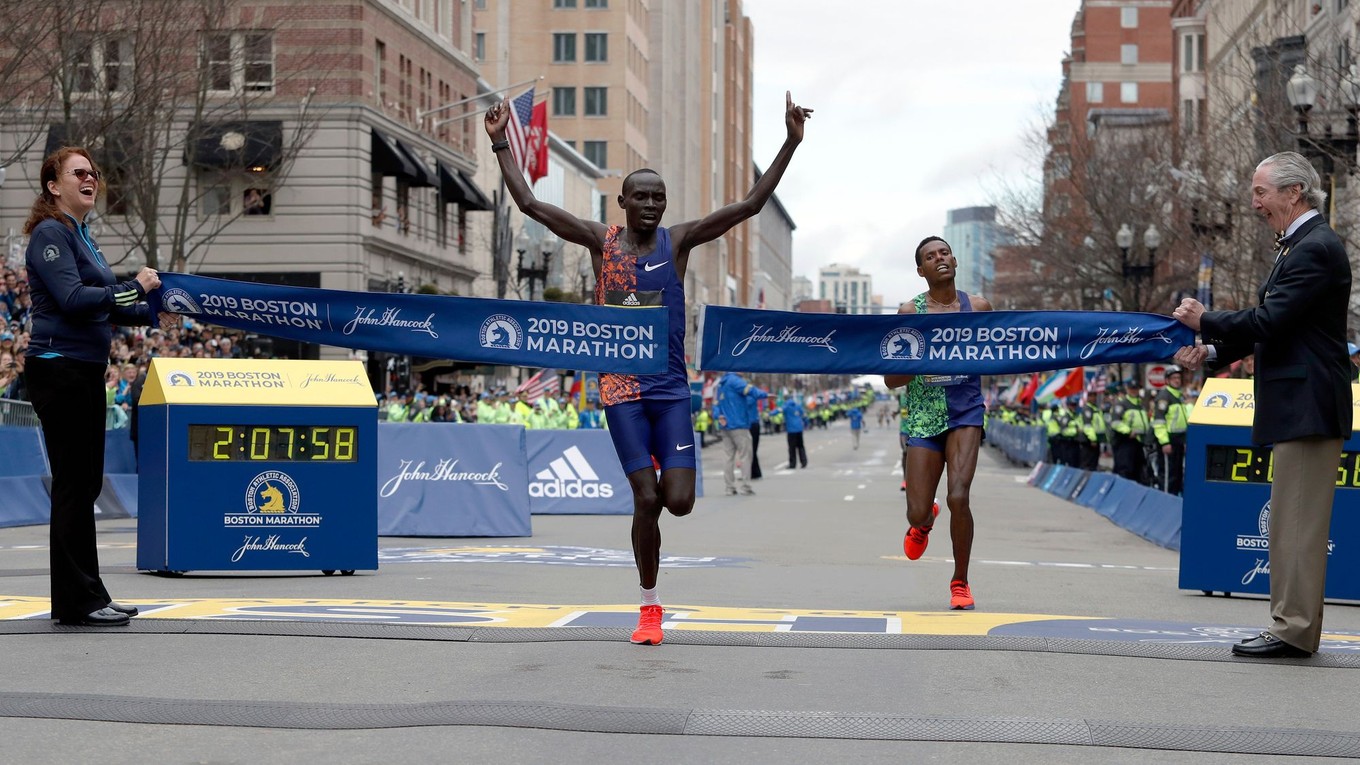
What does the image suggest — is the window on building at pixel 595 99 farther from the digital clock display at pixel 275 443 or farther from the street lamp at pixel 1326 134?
the digital clock display at pixel 275 443

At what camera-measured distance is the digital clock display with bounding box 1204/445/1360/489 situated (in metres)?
11.5

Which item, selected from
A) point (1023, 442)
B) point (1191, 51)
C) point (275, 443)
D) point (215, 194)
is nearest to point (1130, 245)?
point (1023, 442)

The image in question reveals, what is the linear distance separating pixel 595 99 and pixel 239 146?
A: 6322 centimetres

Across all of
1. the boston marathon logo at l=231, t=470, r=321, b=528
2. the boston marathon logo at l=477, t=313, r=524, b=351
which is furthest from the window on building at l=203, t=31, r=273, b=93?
the boston marathon logo at l=477, t=313, r=524, b=351

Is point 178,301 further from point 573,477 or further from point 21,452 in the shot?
point 573,477

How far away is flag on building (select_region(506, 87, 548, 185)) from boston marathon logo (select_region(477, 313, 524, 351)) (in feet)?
108

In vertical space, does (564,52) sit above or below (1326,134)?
above

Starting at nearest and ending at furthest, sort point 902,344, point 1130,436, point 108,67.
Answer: point 902,344 < point 1130,436 < point 108,67

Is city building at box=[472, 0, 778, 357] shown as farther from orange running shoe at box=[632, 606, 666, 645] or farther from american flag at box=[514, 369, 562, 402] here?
orange running shoe at box=[632, 606, 666, 645]

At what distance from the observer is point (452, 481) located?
18.4m

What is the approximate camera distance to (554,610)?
9.57m

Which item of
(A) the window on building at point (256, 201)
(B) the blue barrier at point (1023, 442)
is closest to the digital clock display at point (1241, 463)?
(B) the blue barrier at point (1023, 442)

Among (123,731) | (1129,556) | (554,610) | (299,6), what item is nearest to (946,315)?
(554,610)

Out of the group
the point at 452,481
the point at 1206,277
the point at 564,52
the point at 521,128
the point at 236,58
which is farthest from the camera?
the point at 564,52
